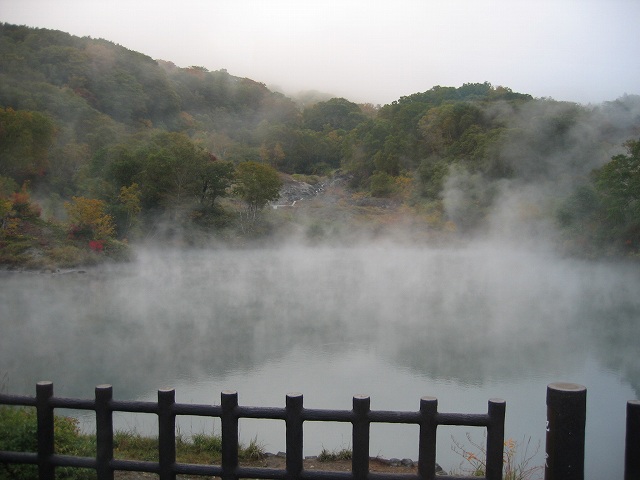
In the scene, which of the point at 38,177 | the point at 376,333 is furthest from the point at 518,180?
the point at 38,177

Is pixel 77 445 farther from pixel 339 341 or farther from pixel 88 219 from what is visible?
pixel 88 219

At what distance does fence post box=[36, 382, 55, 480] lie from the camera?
232 centimetres

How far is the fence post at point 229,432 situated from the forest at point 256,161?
13.1 meters

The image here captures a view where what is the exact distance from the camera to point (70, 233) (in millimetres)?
14977

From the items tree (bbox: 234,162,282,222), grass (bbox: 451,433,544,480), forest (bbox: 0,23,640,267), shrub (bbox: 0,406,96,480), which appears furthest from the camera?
tree (bbox: 234,162,282,222)

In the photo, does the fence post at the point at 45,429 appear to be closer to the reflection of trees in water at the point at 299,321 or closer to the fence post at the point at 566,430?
the fence post at the point at 566,430

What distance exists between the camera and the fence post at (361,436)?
2.18 metres

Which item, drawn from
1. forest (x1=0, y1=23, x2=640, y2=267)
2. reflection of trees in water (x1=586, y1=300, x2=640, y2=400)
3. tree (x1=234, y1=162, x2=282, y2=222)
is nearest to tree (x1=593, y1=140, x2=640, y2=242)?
forest (x1=0, y1=23, x2=640, y2=267)

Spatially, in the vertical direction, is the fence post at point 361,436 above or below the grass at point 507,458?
above

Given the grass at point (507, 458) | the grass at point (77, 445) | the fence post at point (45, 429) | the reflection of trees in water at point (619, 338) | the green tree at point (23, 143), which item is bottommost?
the reflection of trees in water at point (619, 338)

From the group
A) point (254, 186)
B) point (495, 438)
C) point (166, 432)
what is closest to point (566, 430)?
point (495, 438)

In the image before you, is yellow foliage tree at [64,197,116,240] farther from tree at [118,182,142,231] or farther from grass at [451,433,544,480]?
grass at [451,433,544,480]

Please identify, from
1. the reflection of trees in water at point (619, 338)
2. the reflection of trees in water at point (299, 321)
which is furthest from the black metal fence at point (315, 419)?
the reflection of trees in water at point (619, 338)

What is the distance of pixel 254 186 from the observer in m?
20.3
